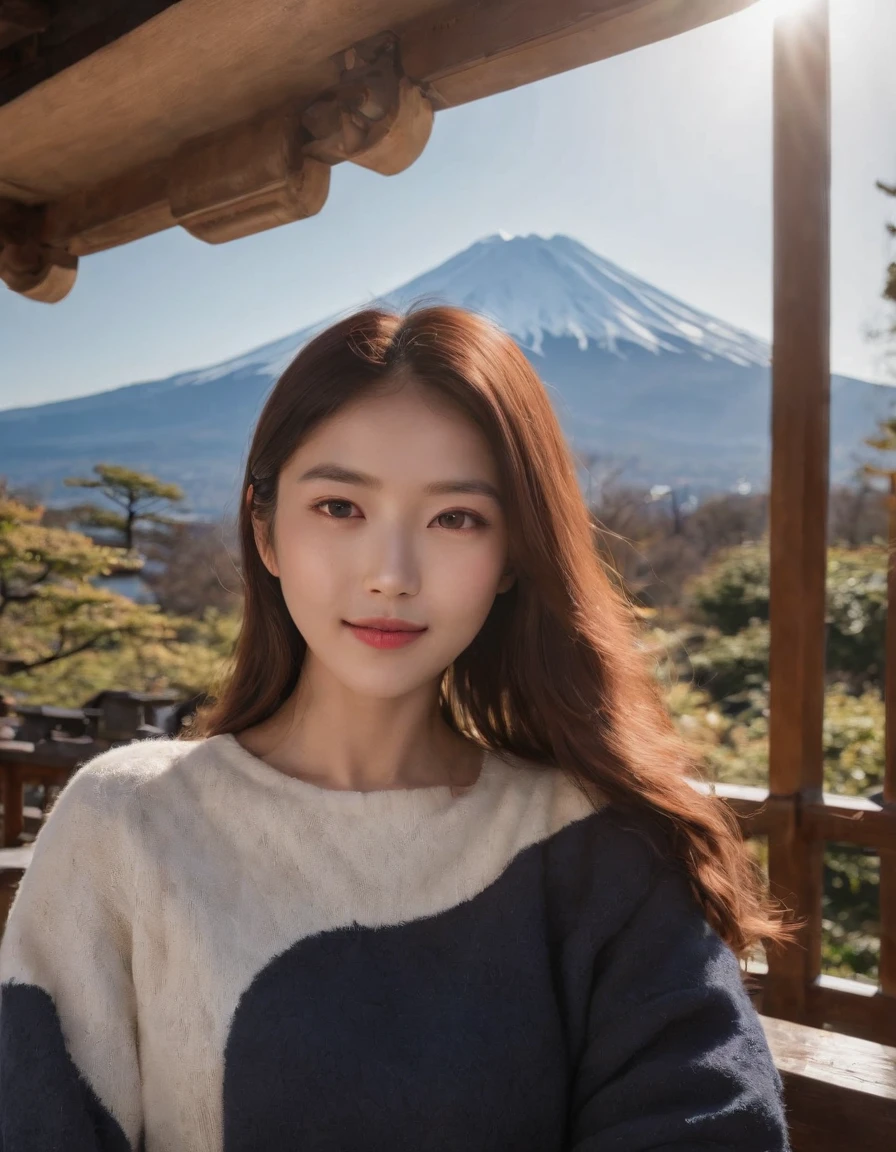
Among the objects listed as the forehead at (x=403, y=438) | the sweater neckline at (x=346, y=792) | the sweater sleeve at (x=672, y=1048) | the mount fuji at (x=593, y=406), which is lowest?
the sweater sleeve at (x=672, y=1048)

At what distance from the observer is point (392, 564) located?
1.11 meters

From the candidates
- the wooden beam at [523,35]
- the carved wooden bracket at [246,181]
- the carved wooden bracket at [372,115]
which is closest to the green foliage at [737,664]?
the carved wooden bracket at [246,181]

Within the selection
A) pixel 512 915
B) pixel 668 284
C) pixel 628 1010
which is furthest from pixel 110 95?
pixel 668 284

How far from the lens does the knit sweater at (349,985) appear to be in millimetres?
994

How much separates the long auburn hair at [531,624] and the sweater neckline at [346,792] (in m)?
0.11

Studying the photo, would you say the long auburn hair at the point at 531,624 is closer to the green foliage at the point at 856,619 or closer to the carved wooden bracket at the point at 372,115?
the carved wooden bracket at the point at 372,115

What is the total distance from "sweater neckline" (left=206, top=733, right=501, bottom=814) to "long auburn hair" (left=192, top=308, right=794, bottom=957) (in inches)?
4.3

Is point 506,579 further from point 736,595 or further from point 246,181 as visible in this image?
point 736,595

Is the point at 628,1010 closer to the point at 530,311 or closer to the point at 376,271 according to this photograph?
the point at 376,271

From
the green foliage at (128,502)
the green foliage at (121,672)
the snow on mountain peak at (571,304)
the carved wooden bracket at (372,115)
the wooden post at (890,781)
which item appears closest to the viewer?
the carved wooden bracket at (372,115)

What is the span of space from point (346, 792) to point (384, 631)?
7.8 inches

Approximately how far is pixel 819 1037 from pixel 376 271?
63.7 feet

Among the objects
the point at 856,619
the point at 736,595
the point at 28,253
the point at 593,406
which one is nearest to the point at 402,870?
the point at 28,253

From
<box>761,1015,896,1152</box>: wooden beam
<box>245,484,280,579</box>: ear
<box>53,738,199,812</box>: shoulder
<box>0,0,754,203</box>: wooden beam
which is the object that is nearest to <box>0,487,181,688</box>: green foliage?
<box>0,0,754,203</box>: wooden beam
